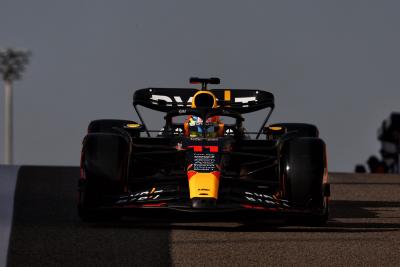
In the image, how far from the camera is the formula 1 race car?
42.7 feet

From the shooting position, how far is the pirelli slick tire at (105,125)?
52.4 feet

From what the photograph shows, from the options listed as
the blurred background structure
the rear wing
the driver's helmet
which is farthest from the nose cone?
the blurred background structure

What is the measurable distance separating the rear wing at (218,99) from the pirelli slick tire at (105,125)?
0.39 metres

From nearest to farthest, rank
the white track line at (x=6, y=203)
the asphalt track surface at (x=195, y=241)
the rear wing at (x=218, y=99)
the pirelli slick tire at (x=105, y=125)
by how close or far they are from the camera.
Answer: the asphalt track surface at (x=195, y=241)
the white track line at (x=6, y=203)
the pirelli slick tire at (x=105, y=125)
the rear wing at (x=218, y=99)

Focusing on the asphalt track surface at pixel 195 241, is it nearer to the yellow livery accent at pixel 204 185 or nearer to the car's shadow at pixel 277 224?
the car's shadow at pixel 277 224

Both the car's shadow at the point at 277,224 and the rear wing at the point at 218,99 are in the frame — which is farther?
the rear wing at the point at 218,99

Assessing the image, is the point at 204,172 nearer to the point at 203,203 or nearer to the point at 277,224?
the point at 203,203

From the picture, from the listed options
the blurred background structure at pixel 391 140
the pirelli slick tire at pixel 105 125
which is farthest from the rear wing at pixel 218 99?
the blurred background structure at pixel 391 140

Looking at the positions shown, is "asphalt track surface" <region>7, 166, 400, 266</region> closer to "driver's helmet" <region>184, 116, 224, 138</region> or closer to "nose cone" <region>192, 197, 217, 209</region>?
"nose cone" <region>192, 197, 217, 209</region>

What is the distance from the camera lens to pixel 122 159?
1360 centimetres

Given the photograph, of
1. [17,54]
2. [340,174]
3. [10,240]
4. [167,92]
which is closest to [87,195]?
[10,240]

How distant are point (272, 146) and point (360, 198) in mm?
4408

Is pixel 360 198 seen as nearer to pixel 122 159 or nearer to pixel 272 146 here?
pixel 272 146

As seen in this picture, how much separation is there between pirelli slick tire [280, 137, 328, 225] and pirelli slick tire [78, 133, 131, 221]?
1.75 meters
